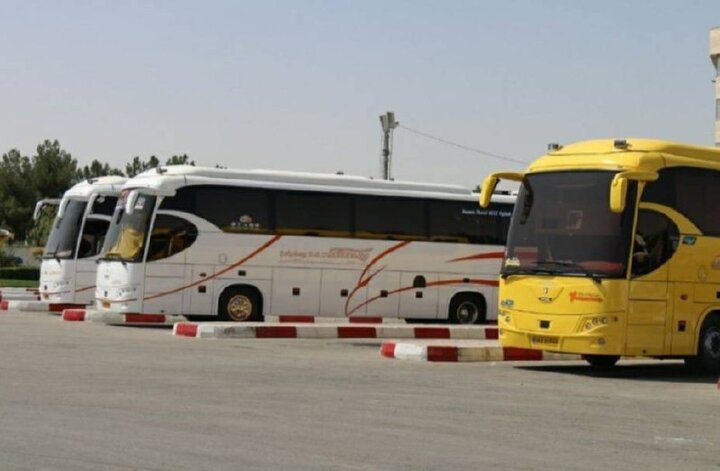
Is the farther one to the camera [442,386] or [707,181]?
[707,181]

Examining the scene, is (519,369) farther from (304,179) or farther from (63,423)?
(304,179)

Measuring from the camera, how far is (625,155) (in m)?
17.6

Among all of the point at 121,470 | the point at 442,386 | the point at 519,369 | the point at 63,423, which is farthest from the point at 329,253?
the point at 121,470

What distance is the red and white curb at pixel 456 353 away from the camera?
1917cm

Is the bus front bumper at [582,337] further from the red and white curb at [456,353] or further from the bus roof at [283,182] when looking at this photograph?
the bus roof at [283,182]

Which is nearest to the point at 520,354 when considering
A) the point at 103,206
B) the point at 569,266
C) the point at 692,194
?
the point at 569,266

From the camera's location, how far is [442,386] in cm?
1503

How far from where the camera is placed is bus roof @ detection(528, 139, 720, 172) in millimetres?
17594

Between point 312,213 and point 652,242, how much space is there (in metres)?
12.2

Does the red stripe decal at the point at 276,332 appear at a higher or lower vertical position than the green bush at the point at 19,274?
lower

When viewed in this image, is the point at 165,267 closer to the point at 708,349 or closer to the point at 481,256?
the point at 481,256

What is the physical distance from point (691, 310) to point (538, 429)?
24.1 feet

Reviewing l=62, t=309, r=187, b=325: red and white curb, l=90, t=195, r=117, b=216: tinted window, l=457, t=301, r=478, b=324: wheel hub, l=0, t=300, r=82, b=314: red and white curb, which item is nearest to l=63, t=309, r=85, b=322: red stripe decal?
l=62, t=309, r=187, b=325: red and white curb

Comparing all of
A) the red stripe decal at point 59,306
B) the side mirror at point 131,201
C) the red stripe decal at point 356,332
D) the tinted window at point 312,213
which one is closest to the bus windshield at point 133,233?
the side mirror at point 131,201
